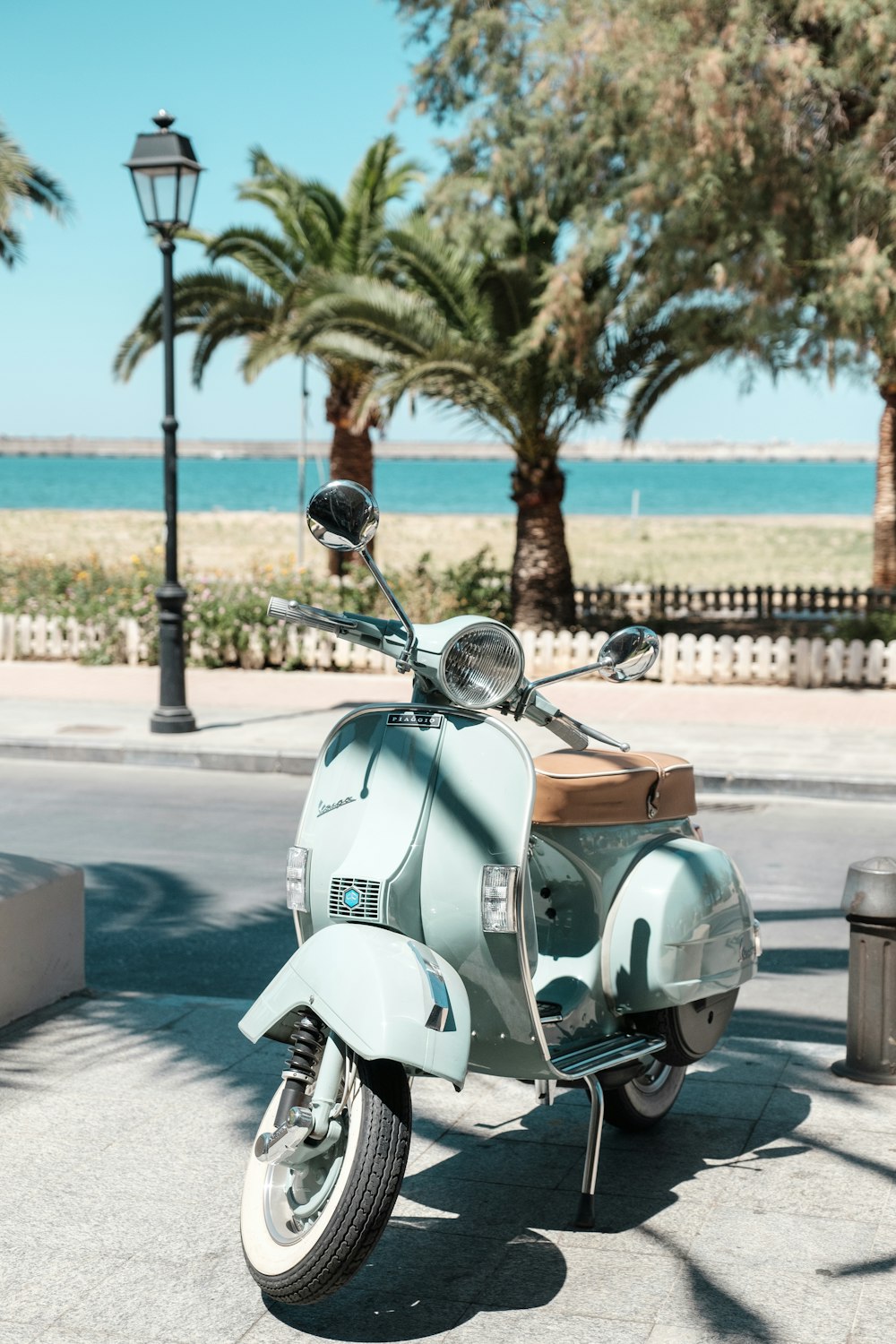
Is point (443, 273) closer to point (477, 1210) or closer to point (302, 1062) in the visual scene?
point (477, 1210)

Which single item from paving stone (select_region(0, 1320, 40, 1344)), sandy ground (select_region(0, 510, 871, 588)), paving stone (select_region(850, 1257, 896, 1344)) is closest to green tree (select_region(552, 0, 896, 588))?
paving stone (select_region(850, 1257, 896, 1344))

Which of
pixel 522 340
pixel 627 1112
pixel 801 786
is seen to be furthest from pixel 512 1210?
pixel 522 340

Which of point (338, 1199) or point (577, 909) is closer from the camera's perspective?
point (338, 1199)

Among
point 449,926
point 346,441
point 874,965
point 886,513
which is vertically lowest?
point 874,965

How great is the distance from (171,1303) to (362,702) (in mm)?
6724

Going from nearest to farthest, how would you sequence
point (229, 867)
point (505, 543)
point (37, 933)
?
point (37, 933)
point (229, 867)
point (505, 543)

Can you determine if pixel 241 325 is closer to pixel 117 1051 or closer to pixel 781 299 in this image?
pixel 781 299

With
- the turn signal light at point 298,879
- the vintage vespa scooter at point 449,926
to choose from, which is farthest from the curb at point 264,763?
the turn signal light at point 298,879

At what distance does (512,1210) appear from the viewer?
154 inches

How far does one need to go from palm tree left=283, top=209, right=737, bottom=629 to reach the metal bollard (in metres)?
12.7

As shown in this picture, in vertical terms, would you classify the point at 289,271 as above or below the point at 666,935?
above

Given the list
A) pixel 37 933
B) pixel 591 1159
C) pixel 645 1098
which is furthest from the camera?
pixel 37 933

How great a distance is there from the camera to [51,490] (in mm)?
117125

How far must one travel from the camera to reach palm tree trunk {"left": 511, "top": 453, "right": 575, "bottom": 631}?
19.0m
